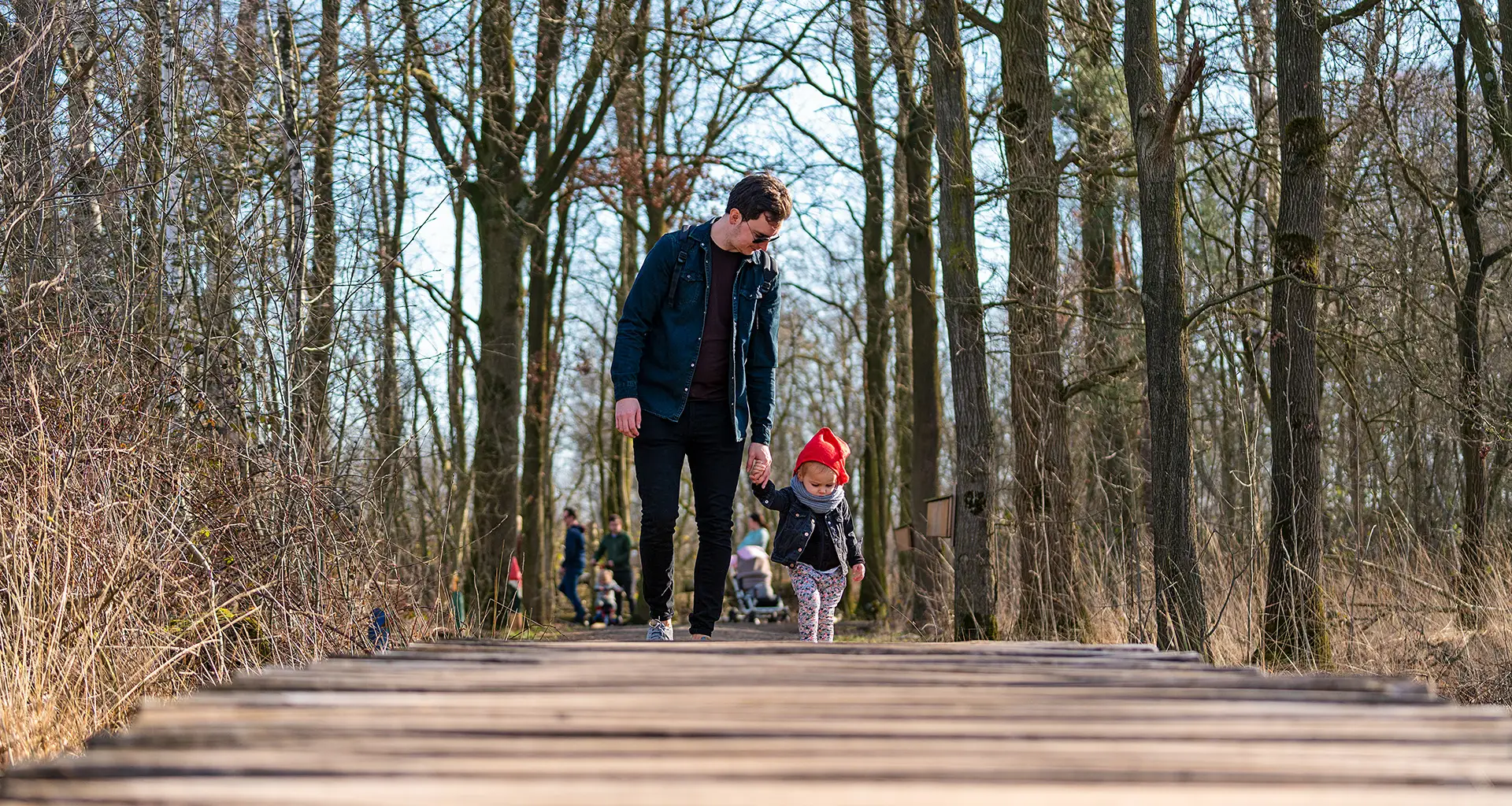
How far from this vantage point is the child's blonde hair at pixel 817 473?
6727 millimetres

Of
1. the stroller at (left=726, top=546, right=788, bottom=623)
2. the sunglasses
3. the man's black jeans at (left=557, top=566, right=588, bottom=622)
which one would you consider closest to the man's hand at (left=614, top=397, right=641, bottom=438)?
the sunglasses

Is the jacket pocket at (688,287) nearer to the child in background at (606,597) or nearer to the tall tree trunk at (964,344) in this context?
the tall tree trunk at (964,344)

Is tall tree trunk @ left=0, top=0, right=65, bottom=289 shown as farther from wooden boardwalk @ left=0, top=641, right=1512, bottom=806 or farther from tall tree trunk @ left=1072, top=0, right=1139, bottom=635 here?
tall tree trunk @ left=1072, top=0, right=1139, bottom=635

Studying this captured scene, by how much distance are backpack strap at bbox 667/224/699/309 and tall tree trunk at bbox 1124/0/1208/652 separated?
11.4ft

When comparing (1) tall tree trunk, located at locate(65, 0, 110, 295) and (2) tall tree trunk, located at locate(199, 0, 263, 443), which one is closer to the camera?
(2) tall tree trunk, located at locate(199, 0, 263, 443)

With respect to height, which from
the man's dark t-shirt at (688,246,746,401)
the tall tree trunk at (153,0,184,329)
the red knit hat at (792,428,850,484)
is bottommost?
the red knit hat at (792,428,850,484)

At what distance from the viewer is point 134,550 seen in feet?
16.1

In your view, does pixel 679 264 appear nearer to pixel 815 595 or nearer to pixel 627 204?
pixel 815 595

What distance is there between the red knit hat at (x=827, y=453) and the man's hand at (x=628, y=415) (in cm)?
137

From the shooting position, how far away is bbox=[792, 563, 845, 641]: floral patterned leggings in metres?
6.71

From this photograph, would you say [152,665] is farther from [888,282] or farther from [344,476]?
[888,282]

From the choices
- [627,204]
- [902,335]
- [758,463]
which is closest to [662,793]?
[758,463]

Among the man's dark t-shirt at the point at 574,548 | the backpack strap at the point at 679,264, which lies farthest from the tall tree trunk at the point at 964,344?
the man's dark t-shirt at the point at 574,548

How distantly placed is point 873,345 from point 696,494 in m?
14.3
